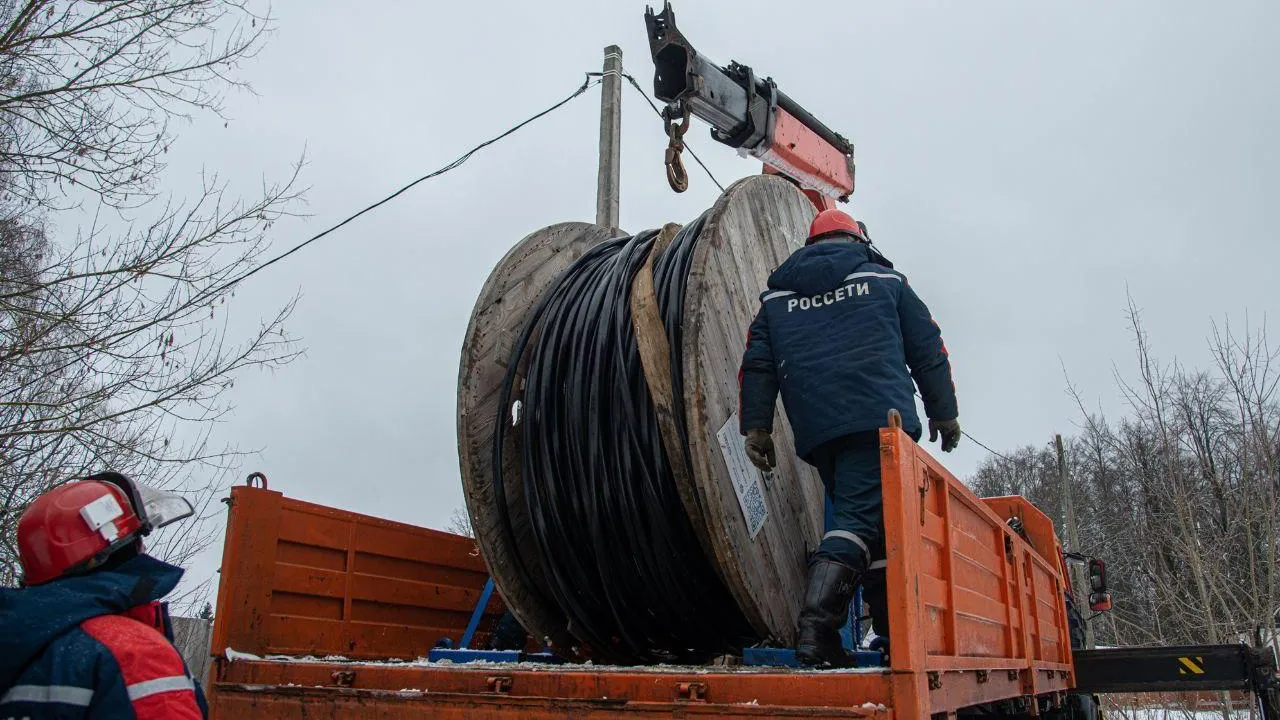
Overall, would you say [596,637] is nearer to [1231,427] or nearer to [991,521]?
[991,521]

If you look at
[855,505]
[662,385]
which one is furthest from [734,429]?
[855,505]

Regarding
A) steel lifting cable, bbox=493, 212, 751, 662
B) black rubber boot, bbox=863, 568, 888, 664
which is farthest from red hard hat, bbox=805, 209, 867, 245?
black rubber boot, bbox=863, 568, 888, 664

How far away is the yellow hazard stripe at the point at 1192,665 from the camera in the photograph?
6.94 meters

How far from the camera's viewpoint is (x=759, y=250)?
3.98 metres

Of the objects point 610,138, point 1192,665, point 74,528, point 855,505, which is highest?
point 610,138

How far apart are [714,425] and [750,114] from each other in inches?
116

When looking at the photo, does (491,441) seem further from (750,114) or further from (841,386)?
(750,114)

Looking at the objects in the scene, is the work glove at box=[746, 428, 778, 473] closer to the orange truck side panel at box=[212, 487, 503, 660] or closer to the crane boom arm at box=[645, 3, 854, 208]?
the orange truck side panel at box=[212, 487, 503, 660]

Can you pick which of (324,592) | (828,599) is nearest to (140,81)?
(324,592)

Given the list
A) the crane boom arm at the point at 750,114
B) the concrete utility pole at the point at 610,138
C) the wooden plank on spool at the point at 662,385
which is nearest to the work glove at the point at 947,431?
the wooden plank on spool at the point at 662,385

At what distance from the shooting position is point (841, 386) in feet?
9.98

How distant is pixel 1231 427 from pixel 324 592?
Answer: 31.8ft

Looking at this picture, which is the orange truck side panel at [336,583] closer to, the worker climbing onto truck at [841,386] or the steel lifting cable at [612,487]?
the steel lifting cable at [612,487]

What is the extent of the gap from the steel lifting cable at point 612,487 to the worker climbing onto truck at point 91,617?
5.31 ft
